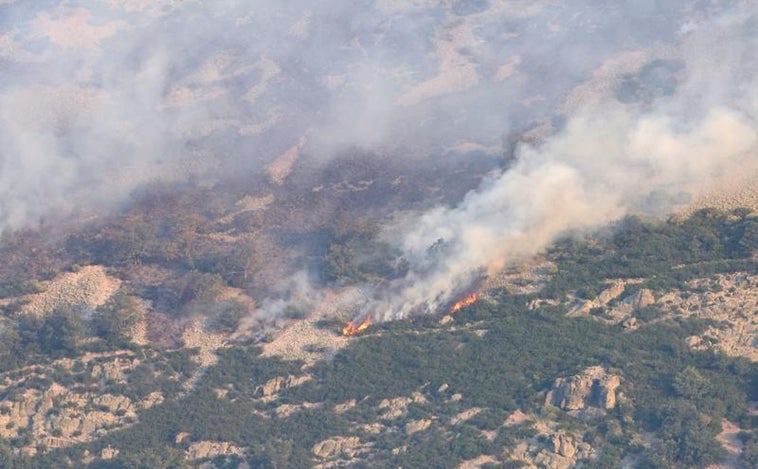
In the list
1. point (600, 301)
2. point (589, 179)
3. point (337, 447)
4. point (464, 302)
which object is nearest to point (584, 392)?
point (600, 301)

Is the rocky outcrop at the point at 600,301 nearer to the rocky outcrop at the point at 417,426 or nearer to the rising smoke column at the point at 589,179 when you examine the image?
the rising smoke column at the point at 589,179

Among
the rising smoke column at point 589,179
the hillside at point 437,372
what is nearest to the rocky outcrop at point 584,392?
the hillside at point 437,372

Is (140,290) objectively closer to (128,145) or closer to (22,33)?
(128,145)

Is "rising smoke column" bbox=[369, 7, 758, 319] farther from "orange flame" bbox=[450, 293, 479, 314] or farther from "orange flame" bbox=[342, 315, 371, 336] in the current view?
"orange flame" bbox=[342, 315, 371, 336]

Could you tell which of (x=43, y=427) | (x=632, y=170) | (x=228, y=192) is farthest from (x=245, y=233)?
(x=632, y=170)

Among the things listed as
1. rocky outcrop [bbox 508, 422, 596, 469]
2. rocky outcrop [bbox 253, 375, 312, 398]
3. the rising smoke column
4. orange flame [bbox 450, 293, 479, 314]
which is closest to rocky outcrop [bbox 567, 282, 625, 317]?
orange flame [bbox 450, 293, 479, 314]
